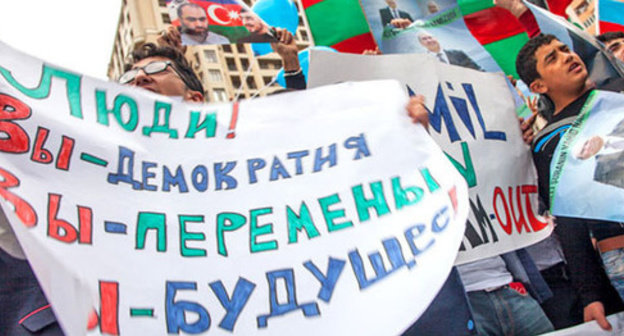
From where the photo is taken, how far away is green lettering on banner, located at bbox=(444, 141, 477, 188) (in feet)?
8.16

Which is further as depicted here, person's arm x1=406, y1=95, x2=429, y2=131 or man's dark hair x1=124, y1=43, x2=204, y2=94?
man's dark hair x1=124, y1=43, x2=204, y2=94

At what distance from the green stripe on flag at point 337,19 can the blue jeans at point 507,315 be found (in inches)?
75.8

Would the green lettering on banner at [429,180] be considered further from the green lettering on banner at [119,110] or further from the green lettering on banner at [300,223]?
the green lettering on banner at [119,110]

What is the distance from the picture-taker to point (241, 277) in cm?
167

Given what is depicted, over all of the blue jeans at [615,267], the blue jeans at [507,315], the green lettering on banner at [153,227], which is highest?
the green lettering on banner at [153,227]

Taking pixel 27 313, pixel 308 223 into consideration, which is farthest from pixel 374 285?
pixel 27 313

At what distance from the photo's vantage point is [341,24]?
11.8 feet

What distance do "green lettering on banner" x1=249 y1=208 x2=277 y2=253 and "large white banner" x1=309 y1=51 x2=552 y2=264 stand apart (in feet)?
2.95

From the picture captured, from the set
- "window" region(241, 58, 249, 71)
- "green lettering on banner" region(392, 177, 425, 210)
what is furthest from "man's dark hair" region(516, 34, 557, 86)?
"window" region(241, 58, 249, 71)

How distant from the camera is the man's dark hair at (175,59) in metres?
2.57

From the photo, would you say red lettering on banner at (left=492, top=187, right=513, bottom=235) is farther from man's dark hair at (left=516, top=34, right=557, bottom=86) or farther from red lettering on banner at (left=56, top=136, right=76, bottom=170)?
red lettering on banner at (left=56, top=136, right=76, bottom=170)

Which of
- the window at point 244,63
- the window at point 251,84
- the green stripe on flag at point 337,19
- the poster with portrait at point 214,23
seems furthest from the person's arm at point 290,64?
the window at point 244,63

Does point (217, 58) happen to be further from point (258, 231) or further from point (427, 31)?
point (258, 231)

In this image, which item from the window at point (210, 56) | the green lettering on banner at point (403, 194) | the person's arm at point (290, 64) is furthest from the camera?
the window at point (210, 56)
